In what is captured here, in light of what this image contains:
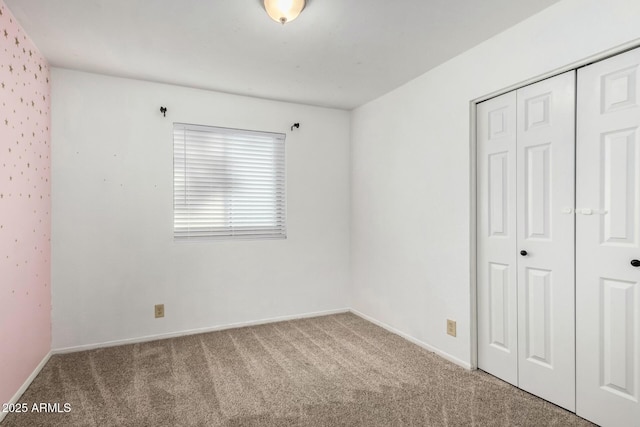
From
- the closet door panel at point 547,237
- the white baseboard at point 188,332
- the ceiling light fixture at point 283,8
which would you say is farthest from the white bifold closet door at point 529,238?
the white baseboard at point 188,332

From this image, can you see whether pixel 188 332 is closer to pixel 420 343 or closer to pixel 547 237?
pixel 420 343

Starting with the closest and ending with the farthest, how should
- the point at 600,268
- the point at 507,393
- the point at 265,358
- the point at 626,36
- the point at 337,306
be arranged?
the point at 626,36 < the point at 600,268 < the point at 507,393 < the point at 265,358 < the point at 337,306

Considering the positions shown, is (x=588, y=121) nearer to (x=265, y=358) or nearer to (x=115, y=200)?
(x=265, y=358)

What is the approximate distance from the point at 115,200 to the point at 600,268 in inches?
140

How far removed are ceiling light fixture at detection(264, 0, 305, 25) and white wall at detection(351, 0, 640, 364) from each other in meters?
1.38

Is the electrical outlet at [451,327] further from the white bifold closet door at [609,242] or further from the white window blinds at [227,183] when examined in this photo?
the white window blinds at [227,183]

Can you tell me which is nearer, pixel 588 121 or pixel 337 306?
pixel 588 121

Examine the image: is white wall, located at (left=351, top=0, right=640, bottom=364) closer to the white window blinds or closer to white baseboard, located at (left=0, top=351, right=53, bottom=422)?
the white window blinds

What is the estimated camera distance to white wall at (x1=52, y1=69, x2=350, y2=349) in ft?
9.61

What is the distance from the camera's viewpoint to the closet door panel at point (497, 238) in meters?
2.35

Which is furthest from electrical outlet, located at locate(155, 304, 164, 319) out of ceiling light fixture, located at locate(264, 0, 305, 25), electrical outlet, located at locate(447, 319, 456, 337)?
ceiling light fixture, located at locate(264, 0, 305, 25)

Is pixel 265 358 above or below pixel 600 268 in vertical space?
below

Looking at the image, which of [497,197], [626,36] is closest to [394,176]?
[497,197]

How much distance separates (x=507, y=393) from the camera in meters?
2.24
